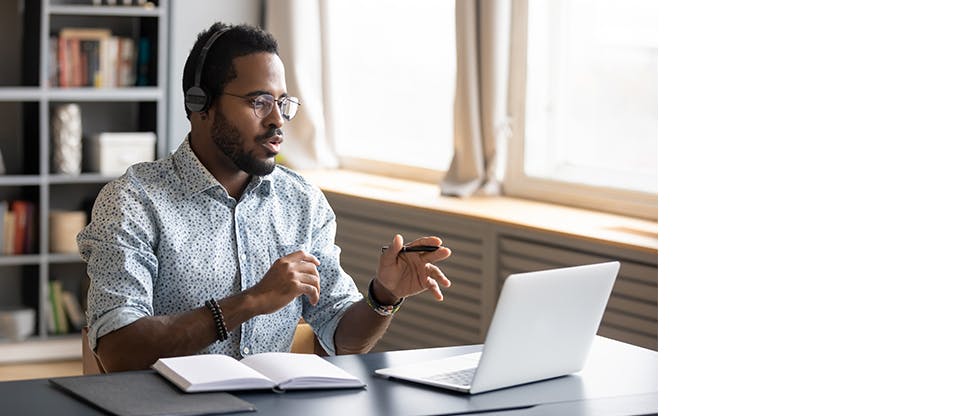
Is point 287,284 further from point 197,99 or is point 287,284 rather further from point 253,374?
point 197,99

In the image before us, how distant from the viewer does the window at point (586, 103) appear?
13.4 feet

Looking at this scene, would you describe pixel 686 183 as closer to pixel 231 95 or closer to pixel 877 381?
pixel 877 381

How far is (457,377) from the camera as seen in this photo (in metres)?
1.97

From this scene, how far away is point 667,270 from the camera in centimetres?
56

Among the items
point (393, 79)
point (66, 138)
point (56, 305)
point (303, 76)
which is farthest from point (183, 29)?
point (56, 305)

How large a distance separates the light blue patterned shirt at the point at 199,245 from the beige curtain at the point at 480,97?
1921mm

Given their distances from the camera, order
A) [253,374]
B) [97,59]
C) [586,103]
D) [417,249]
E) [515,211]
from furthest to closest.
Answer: [97,59] → [586,103] → [515,211] → [417,249] → [253,374]

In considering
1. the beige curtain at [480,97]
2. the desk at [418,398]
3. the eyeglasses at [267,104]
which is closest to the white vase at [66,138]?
the beige curtain at [480,97]

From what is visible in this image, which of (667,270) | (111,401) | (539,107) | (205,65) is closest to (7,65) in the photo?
(539,107)

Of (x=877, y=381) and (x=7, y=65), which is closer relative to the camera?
(x=877, y=381)

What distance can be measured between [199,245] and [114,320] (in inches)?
10.2

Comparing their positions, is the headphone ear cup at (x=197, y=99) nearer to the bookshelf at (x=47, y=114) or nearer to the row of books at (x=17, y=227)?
the bookshelf at (x=47, y=114)

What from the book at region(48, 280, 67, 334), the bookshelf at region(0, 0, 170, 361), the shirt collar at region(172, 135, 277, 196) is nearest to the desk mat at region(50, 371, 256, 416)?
the shirt collar at region(172, 135, 277, 196)

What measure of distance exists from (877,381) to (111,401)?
1.41 m
